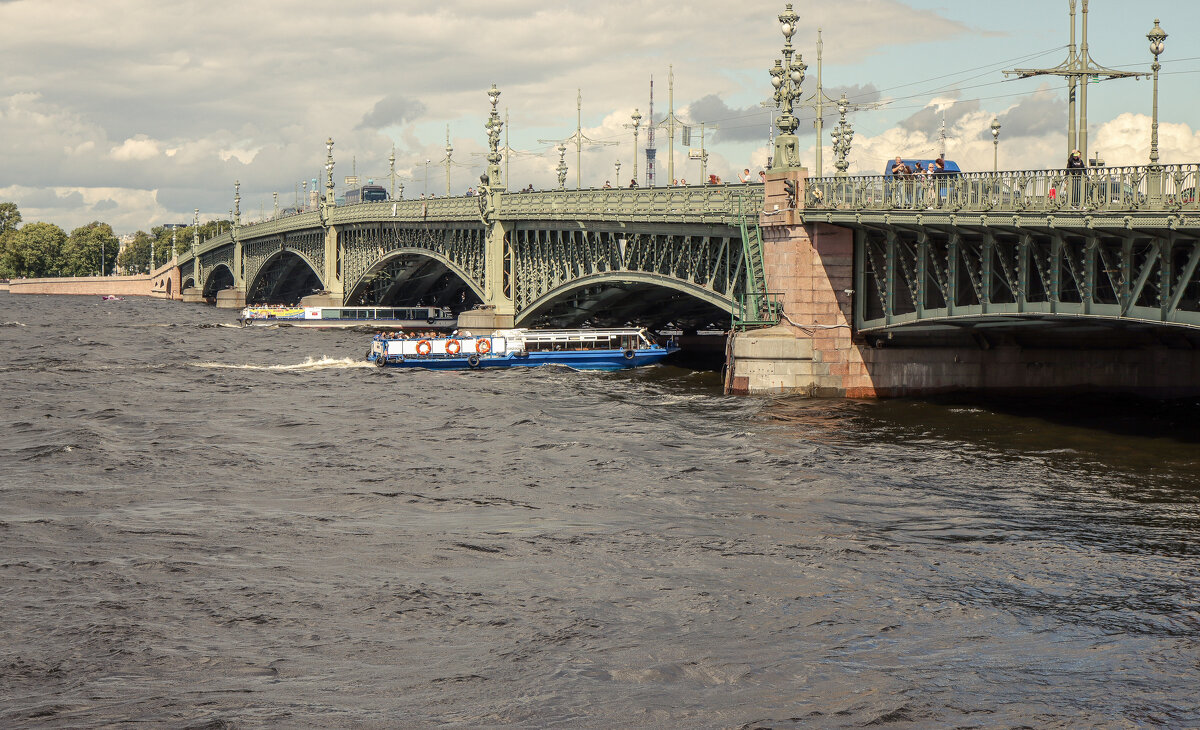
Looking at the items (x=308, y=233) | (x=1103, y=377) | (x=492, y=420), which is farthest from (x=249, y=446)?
(x=308, y=233)

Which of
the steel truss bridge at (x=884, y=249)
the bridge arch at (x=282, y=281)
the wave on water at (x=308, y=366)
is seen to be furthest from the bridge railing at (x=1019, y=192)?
the bridge arch at (x=282, y=281)

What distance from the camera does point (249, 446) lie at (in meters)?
39.2

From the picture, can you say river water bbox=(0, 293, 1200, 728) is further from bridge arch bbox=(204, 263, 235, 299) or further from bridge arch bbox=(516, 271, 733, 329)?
bridge arch bbox=(204, 263, 235, 299)

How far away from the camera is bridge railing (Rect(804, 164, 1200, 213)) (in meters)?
31.5

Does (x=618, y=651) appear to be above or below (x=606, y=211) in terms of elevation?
below

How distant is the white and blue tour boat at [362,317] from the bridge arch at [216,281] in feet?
236

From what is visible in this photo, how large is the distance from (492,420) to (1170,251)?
74.5 feet

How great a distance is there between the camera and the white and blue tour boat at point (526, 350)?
66.6m

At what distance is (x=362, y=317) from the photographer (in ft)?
359

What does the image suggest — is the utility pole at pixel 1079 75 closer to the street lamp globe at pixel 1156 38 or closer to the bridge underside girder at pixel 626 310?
the street lamp globe at pixel 1156 38

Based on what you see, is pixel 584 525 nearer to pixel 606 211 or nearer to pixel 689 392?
pixel 689 392

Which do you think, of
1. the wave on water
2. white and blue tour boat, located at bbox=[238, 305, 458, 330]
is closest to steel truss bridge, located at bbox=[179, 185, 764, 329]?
white and blue tour boat, located at bbox=[238, 305, 458, 330]

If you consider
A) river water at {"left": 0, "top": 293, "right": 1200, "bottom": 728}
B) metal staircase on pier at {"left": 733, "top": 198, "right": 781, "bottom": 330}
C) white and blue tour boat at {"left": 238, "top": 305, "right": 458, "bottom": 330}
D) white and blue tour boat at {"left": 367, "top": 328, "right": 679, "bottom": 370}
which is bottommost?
river water at {"left": 0, "top": 293, "right": 1200, "bottom": 728}

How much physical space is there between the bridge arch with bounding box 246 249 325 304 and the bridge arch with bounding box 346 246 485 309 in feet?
93.1
